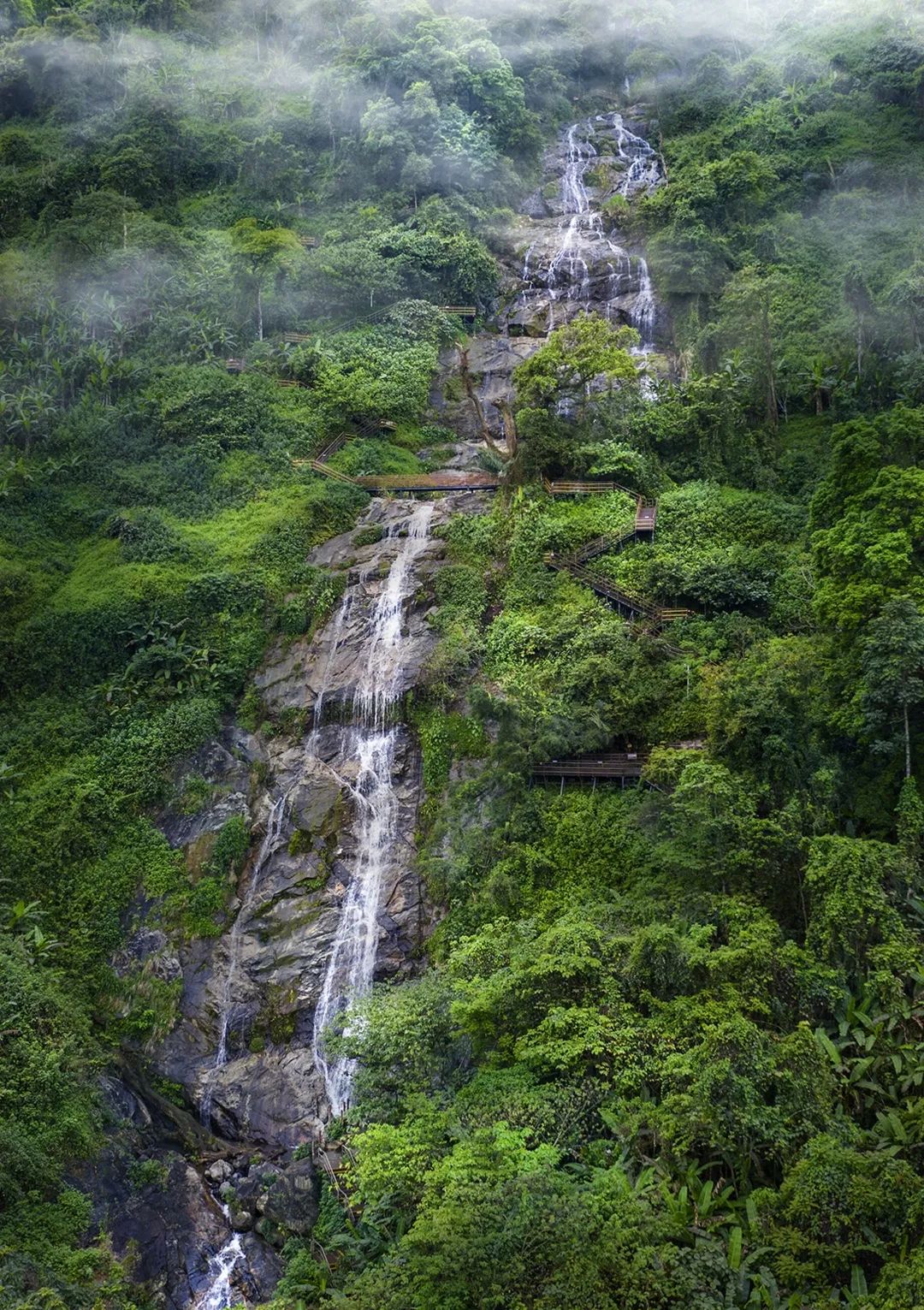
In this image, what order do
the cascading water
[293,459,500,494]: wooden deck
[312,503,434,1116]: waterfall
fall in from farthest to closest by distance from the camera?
the cascading water, [293,459,500,494]: wooden deck, [312,503,434,1116]: waterfall

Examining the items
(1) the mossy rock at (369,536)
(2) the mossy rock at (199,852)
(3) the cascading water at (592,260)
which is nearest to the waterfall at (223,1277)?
(2) the mossy rock at (199,852)

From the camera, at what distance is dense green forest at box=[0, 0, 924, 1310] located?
16453mm

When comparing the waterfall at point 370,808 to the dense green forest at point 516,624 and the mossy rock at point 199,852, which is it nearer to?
the dense green forest at point 516,624

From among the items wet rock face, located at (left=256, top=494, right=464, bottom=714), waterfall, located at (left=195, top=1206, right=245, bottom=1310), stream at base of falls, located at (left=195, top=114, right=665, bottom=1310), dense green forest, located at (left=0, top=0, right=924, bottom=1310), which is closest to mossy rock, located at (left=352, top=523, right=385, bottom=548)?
wet rock face, located at (left=256, top=494, right=464, bottom=714)

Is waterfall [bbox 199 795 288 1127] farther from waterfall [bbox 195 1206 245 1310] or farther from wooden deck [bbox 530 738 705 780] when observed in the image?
wooden deck [bbox 530 738 705 780]

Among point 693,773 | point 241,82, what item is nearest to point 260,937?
point 693,773

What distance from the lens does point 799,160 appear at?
46.2 meters

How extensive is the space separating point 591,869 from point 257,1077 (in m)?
7.89

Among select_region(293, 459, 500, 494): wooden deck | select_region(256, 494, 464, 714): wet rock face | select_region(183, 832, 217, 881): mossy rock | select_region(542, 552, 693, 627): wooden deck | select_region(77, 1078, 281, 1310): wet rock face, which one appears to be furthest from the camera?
select_region(293, 459, 500, 494): wooden deck

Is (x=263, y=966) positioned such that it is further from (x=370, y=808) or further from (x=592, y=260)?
(x=592, y=260)

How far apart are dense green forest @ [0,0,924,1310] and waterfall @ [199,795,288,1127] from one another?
59 centimetres

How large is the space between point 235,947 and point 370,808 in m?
4.23

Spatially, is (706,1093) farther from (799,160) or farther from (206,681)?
(799,160)

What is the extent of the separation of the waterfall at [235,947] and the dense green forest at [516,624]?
0.59 m
